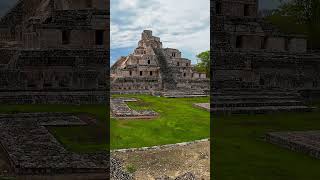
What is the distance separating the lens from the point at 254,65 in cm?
2325

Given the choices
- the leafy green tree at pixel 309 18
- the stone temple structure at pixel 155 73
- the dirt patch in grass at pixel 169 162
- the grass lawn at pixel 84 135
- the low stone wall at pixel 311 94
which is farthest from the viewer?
the leafy green tree at pixel 309 18

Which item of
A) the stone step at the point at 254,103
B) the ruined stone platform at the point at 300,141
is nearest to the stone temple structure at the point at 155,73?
the stone step at the point at 254,103

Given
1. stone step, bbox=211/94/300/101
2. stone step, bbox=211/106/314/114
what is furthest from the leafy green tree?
stone step, bbox=211/106/314/114

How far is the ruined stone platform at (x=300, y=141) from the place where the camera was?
25.6 ft

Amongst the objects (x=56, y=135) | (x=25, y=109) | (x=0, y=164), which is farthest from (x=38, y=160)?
(x=25, y=109)

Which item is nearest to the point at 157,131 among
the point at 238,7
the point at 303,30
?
the point at 238,7

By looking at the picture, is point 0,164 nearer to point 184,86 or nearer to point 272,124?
point 272,124

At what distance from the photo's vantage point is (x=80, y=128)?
35.9 feet

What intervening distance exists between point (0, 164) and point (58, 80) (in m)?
13.0

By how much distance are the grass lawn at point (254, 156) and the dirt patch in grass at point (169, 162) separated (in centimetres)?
30

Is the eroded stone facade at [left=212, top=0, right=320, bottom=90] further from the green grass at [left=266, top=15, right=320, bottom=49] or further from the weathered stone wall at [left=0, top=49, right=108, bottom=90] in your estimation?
the weathered stone wall at [left=0, top=49, right=108, bottom=90]

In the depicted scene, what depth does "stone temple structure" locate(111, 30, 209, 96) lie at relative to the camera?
96.6 ft

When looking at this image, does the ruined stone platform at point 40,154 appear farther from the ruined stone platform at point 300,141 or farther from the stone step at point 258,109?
the stone step at point 258,109

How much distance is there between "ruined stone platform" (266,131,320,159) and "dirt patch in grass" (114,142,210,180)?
157 cm
